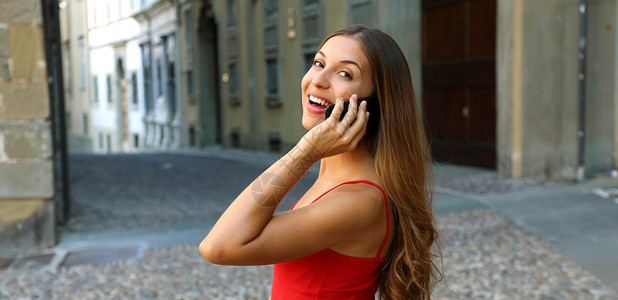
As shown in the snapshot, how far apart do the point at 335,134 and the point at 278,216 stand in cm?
26

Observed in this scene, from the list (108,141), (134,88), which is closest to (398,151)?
(134,88)

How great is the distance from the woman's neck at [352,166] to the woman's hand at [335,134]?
0.51 feet

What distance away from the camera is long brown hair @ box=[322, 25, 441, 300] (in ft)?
5.90

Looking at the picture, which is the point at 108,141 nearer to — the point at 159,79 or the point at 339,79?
the point at 159,79

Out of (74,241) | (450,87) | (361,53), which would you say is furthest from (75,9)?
(361,53)

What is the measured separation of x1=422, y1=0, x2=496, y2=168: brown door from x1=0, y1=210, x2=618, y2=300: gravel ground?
16.7 ft

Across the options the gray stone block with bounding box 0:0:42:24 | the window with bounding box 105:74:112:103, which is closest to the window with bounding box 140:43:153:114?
the window with bounding box 105:74:112:103

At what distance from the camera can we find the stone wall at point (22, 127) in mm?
6254

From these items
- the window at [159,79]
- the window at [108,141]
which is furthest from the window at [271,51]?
the window at [108,141]

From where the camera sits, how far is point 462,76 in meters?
12.0

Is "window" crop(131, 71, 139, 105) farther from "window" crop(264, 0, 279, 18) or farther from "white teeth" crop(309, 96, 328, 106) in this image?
"white teeth" crop(309, 96, 328, 106)

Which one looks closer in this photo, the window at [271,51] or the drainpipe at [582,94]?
the drainpipe at [582,94]

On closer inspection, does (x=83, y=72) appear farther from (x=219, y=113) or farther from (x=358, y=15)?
(x=358, y=15)

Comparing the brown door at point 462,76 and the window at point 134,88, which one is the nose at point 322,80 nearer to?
the brown door at point 462,76
